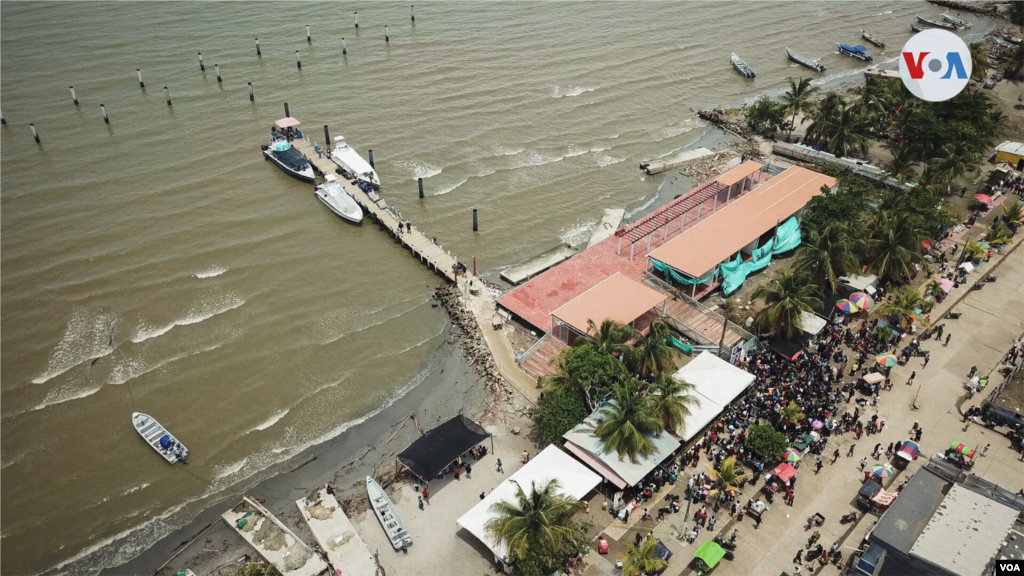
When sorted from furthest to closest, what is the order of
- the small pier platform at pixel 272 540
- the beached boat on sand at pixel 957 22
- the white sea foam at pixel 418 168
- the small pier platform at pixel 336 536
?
the beached boat on sand at pixel 957 22 → the white sea foam at pixel 418 168 → the small pier platform at pixel 336 536 → the small pier platform at pixel 272 540

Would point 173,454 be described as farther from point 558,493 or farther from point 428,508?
point 558,493

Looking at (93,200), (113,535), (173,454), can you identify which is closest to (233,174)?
(93,200)

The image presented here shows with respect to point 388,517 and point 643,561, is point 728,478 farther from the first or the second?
point 388,517

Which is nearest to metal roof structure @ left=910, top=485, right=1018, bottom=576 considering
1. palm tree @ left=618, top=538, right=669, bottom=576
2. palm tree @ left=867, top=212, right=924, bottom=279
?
palm tree @ left=618, top=538, right=669, bottom=576

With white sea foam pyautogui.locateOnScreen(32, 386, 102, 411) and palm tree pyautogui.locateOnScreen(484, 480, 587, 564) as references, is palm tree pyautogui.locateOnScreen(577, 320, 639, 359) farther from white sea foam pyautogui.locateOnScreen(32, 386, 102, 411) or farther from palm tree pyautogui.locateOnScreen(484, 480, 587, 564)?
white sea foam pyautogui.locateOnScreen(32, 386, 102, 411)

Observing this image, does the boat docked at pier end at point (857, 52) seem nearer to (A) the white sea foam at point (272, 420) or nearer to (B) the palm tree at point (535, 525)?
(B) the palm tree at point (535, 525)

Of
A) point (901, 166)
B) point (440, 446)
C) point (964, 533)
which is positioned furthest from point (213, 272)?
point (901, 166)

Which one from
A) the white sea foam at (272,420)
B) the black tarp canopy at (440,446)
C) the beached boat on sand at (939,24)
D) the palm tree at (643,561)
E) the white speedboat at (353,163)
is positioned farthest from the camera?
the beached boat on sand at (939,24)

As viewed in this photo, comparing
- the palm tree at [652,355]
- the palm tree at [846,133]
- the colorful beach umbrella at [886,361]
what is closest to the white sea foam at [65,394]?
the palm tree at [652,355]
